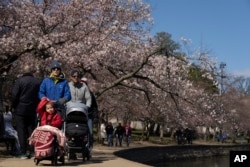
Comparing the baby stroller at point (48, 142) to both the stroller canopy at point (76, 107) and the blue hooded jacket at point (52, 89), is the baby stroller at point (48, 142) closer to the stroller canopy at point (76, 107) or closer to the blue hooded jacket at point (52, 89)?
the stroller canopy at point (76, 107)

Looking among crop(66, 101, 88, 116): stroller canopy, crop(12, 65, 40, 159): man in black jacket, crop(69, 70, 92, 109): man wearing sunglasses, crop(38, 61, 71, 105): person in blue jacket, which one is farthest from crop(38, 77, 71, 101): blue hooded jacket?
crop(12, 65, 40, 159): man in black jacket

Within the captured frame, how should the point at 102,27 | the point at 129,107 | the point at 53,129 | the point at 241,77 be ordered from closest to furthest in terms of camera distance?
1. the point at 53,129
2. the point at 102,27
3. the point at 129,107
4. the point at 241,77

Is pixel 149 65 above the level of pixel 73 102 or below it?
above

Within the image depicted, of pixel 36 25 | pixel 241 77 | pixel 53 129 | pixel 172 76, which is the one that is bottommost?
pixel 53 129

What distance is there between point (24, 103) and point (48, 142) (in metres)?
1.39

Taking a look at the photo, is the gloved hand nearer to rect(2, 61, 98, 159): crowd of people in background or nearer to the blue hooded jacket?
rect(2, 61, 98, 159): crowd of people in background

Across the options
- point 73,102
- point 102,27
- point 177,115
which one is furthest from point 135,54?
point 73,102

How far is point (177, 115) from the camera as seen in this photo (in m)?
23.7

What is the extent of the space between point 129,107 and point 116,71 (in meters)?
14.3

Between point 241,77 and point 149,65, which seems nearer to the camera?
point 149,65

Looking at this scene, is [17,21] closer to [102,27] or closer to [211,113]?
[102,27]

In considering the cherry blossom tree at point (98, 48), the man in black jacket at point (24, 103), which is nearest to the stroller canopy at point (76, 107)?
the man in black jacket at point (24, 103)

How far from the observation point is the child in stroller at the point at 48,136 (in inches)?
323

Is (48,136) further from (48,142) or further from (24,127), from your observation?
(24,127)
